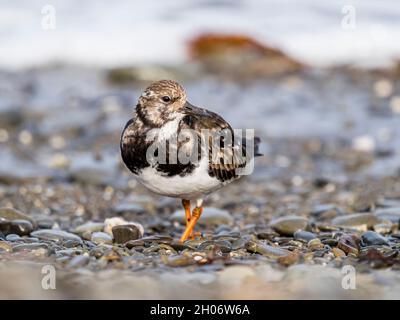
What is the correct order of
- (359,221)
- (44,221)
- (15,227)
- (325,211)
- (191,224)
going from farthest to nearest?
(325,211), (44,221), (359,221), (191,224), (15,227)

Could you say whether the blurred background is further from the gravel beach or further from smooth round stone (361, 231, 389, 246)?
smooth round stone (361, 231, 389, 246)

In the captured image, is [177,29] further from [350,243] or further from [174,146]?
[350,243]

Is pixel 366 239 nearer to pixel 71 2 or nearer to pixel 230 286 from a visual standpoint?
pixel 230 286

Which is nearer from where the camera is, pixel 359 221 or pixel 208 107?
pixel 359 221

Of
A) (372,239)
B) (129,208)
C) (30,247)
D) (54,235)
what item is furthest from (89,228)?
(372,239)

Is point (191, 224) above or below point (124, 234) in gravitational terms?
above

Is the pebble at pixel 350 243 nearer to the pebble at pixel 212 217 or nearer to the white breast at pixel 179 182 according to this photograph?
the white breast at pixel 179 182

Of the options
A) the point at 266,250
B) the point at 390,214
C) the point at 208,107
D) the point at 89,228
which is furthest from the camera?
the point at 208,107

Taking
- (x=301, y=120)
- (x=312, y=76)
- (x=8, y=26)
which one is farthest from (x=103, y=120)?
(x=8, y=26)

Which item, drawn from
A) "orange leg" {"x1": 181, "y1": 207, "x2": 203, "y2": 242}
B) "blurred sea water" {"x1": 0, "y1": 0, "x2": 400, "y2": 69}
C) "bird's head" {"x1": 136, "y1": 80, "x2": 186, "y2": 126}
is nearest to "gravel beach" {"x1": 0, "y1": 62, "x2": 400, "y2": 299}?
"orange leg" {"x1": 181, "y1": 207, "x2": 203, "y2": 242}
